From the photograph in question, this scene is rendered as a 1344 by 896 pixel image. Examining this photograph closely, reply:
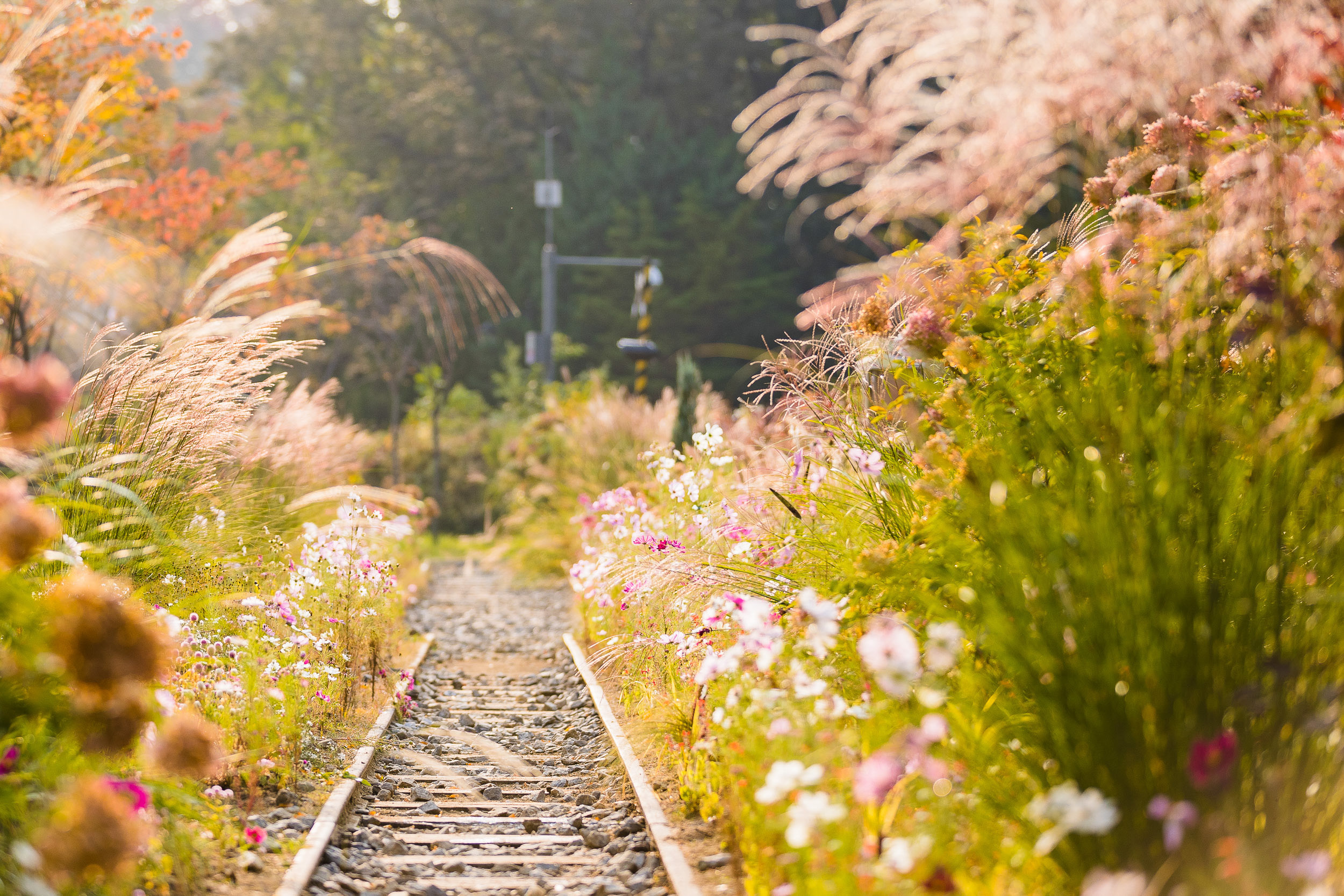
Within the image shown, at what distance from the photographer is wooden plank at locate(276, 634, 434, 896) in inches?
143

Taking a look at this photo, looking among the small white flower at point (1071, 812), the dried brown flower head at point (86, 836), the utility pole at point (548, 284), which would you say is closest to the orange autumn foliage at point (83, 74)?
the dried brown flower head at point (86, 836)

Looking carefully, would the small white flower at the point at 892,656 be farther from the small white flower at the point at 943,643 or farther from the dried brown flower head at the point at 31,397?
the dried brown flower head at the point at 31,397

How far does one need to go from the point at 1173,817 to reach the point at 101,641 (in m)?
2.63

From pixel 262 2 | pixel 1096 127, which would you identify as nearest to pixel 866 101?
pixel 1096 127

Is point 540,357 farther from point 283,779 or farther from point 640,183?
point 283,779

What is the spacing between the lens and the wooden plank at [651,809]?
3.72 m

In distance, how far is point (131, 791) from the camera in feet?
10.0

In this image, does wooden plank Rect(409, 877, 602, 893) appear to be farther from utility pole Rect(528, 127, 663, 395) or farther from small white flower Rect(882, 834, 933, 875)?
utility pole Rect(528, 127, 663, 395)

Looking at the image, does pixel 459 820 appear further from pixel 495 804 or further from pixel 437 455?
pixel 437 455

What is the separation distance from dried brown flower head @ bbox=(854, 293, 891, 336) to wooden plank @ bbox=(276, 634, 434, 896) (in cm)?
299

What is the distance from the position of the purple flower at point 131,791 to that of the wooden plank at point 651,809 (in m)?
1.69

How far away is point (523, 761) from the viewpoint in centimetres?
573

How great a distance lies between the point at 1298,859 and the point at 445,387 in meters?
20.4

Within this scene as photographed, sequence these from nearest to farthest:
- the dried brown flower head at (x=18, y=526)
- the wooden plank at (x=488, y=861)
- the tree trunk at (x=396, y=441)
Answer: the dried brown flower head at (x=18, y=526) → the wooden plank at (x=488, y=861) → the tree trunk at (x=396, y=441)
